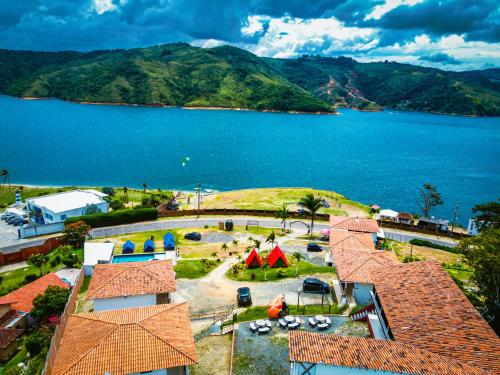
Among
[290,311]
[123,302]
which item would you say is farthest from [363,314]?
[123,302]

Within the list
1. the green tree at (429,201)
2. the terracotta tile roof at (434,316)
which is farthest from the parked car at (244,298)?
the green tree at (429,201)

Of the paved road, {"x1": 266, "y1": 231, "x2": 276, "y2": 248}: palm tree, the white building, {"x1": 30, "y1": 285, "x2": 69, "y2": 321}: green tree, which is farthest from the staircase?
the white building

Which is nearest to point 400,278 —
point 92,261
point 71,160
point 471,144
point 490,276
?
point 490,276

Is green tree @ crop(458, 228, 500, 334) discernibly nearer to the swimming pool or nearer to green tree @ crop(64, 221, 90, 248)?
the swimming pool

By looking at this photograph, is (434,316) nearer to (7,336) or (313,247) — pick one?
(313,247)

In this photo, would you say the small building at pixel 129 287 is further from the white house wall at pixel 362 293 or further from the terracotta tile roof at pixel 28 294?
the white house wall at pixel 362 293
